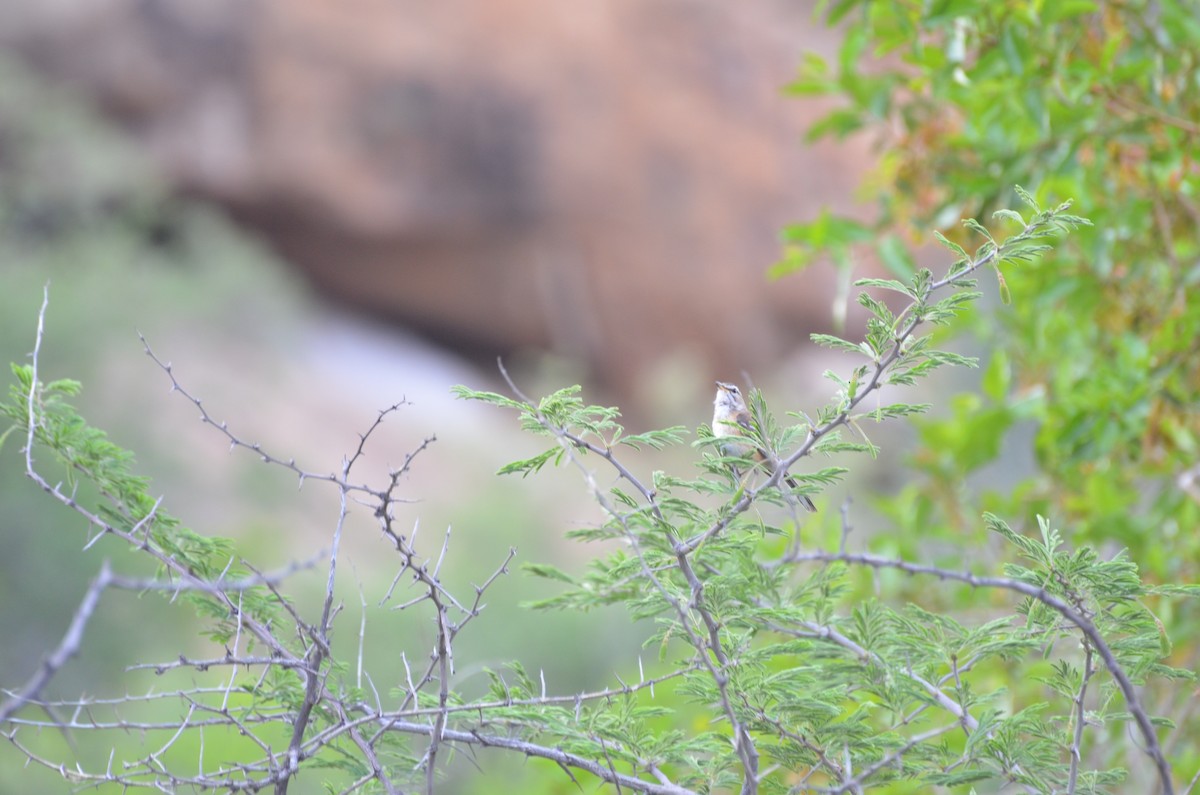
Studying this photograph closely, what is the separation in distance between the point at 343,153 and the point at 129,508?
18048 mm

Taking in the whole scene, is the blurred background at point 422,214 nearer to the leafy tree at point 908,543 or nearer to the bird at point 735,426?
the leafy tree at point 908,543

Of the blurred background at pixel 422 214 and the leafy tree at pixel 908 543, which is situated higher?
the blurred background at pixel 422 214

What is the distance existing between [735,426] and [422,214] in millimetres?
18249

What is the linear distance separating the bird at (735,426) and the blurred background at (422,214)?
12409mm

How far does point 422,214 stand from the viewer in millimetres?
19531

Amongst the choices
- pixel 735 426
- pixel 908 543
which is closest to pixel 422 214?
pixel 908 543

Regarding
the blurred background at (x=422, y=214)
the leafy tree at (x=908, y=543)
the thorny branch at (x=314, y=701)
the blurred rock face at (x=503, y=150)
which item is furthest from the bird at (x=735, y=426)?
the blurred rock face at (x=503, y=150)

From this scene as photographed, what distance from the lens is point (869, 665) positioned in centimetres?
194

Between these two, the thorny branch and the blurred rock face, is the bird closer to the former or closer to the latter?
the thorny branch

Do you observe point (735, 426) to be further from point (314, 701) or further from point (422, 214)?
point (422, 214)

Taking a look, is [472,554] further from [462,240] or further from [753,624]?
[753,624]

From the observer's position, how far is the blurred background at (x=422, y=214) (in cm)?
1667

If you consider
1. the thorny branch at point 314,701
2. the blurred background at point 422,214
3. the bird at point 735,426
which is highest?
the blurred background at point 422,214

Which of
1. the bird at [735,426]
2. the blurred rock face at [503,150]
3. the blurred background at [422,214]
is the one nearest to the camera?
the bird at [735,426]
